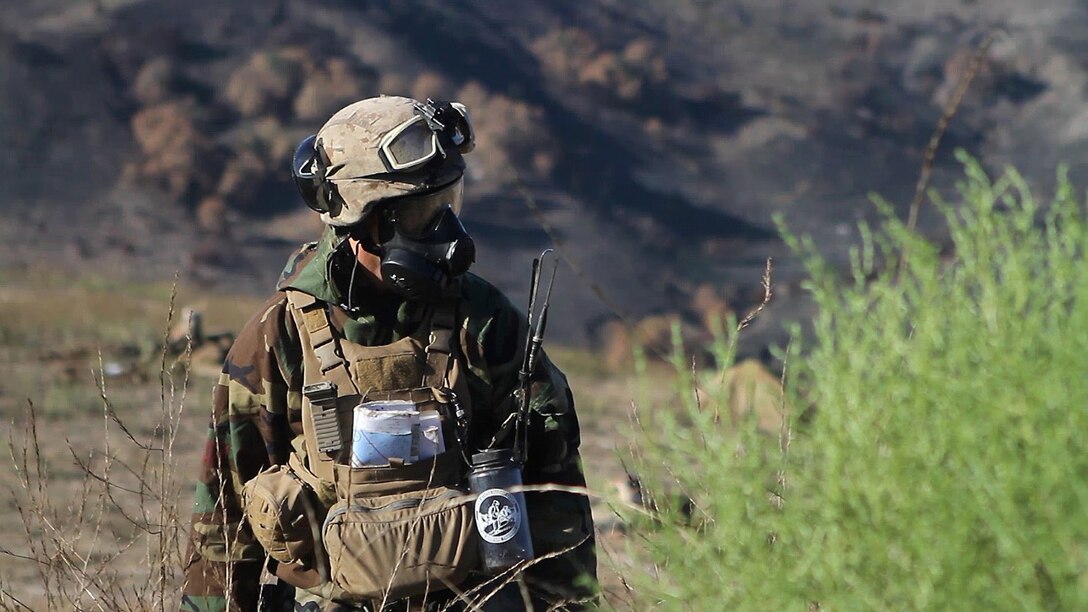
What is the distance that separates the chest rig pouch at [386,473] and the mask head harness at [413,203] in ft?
0.46

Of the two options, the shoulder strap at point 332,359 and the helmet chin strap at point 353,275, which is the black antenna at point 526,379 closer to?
the shoulder strap at point 332,359

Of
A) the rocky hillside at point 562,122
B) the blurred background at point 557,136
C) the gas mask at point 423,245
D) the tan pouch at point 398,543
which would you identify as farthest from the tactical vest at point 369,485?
the rocky hillside at point 562,122

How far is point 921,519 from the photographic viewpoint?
1759 millimetres

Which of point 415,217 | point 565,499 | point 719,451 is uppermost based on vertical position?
point 719,451

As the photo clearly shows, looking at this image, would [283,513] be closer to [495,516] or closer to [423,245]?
[495,516]

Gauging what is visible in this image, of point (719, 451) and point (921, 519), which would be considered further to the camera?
point (719, 451)

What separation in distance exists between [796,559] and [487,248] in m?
23.3

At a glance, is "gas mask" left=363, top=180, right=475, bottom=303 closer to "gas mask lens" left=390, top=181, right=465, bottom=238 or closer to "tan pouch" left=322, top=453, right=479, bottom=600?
"gas mask lens" left=390, top=181, right=465, bottom=238

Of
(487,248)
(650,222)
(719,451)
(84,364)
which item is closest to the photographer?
(719,451)

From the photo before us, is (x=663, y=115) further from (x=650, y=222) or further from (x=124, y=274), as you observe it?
(x=124, y=274)

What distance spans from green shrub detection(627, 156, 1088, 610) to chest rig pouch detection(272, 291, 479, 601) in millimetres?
1032

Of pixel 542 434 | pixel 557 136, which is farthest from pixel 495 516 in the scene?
pixel 557 136

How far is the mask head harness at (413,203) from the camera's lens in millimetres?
3186

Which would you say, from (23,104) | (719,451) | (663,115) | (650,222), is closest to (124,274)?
(23,104)
